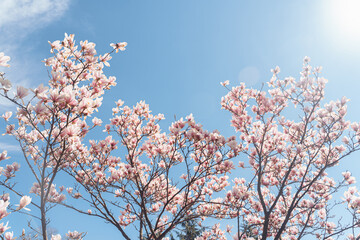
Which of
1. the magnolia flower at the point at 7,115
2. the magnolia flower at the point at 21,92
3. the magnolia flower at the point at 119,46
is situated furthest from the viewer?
the magnolia flower at the point at 7,115

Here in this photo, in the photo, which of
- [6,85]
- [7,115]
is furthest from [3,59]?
[7,115]

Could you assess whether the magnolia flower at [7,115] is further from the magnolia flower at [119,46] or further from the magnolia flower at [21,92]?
the magnolia flower at [119,46]

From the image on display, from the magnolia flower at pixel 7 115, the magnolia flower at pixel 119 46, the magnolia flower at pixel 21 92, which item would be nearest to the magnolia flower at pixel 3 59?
the magnolia flower at pixel 21 92

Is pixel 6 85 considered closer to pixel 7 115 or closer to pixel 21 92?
pixel 21 92

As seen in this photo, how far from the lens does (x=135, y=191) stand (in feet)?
16.5

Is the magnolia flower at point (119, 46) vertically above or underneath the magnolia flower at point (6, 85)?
above

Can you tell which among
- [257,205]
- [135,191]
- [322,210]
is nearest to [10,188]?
[135,191]

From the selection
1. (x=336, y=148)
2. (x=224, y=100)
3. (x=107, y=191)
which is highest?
(x=224, y=100)

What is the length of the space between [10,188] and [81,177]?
1.59 metres

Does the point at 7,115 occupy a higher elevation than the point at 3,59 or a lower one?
higher

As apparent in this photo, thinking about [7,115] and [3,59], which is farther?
[7,115]

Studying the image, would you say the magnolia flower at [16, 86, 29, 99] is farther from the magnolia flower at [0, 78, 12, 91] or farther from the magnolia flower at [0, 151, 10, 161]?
the magnolia flower at [0, 151, 10, 161]

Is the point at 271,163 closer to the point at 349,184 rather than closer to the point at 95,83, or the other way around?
the point at 349,184

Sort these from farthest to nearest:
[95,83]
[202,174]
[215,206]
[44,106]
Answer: [215,206], [202,174], [95,83], [44,106]
